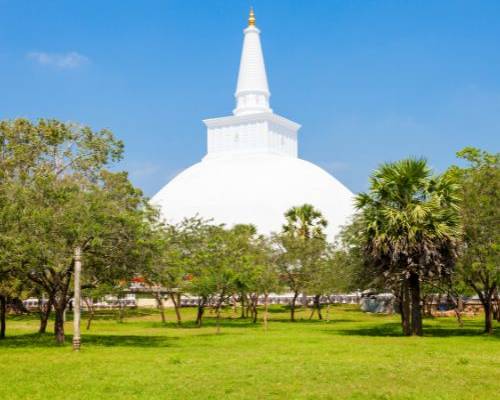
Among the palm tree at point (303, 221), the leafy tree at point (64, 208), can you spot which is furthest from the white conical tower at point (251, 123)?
the leafy tree at point (64, 208)

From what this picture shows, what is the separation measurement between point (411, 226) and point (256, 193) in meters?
51.9

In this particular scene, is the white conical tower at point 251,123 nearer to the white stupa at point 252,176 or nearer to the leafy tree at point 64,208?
the white stupa at point 252,176

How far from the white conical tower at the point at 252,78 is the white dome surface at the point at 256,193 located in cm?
633

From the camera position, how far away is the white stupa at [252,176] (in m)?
83.9

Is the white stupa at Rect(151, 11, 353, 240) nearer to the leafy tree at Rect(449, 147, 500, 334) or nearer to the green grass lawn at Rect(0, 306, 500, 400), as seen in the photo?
the leafy tree at Rect(449, 147, 500, 334)

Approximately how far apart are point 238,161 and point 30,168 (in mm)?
61000

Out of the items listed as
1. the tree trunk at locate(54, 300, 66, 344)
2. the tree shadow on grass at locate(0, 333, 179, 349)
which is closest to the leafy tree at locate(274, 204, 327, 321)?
the tree shadow on grass at locate(0, 333, 179, 349)

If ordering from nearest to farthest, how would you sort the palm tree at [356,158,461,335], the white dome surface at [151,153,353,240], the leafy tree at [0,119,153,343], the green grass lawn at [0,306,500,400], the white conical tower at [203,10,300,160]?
the green grass lawn at [0,306,500,400], the leafy tree at [0,119,153,343], the palm tree at [356,158,461,335], the white dome surface at [151,153,353,240], the white conical tower at [203,10,300,160]

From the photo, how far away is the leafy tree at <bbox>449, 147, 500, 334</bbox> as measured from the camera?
33.9 m

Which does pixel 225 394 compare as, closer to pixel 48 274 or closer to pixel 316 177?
pixel 48 274

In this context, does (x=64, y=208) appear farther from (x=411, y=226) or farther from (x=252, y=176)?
(x=252, y=176)

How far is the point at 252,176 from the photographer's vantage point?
87.0 metres

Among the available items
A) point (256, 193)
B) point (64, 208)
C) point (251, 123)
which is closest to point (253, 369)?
point (64, 208)

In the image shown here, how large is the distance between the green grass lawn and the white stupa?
174ft
